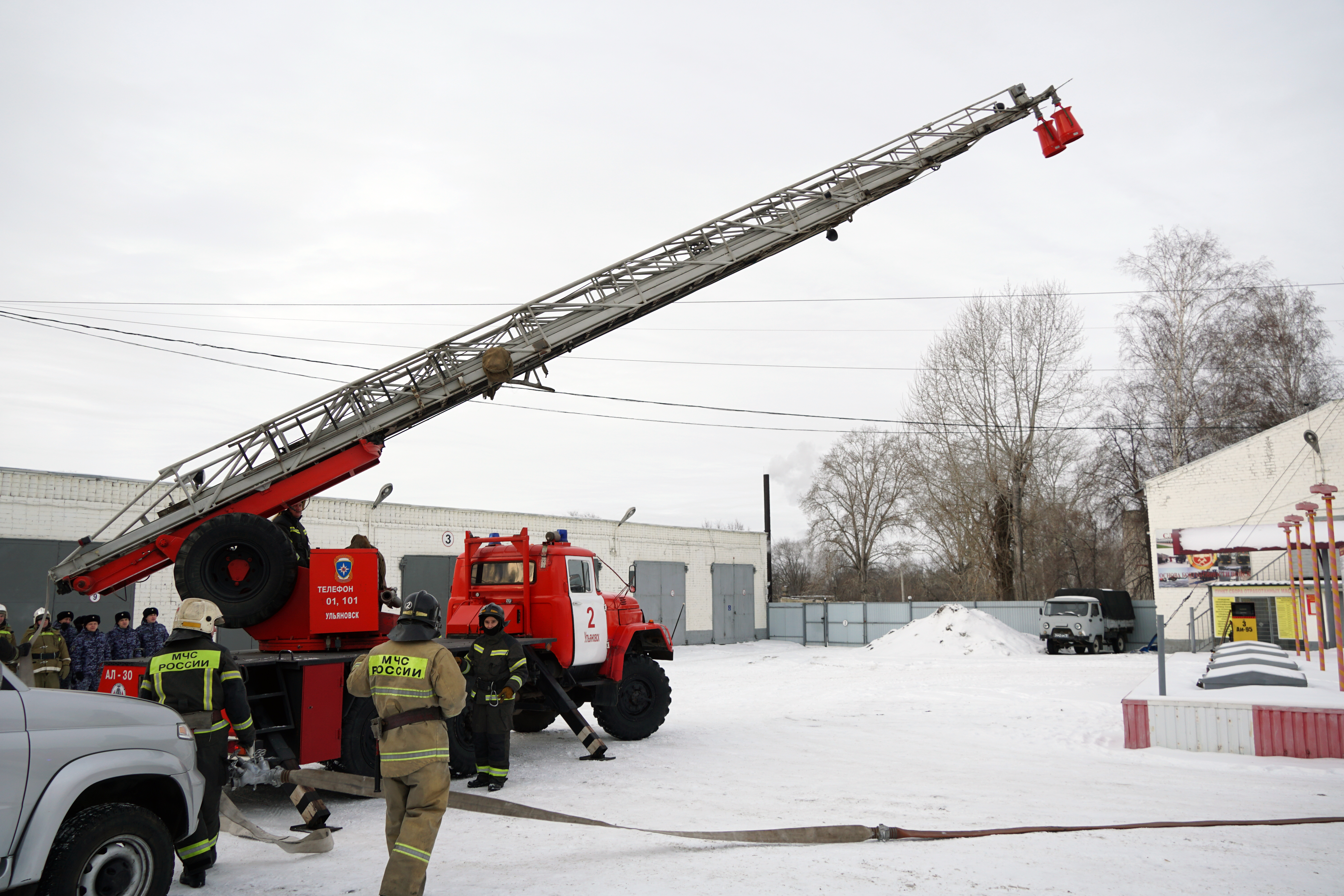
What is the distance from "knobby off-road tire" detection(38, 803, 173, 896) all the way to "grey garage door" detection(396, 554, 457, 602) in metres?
20.2

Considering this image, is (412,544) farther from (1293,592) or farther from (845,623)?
(1293,592)

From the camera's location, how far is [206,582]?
974cm

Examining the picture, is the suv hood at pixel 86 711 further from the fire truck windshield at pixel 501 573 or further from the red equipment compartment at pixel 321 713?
the fire truck windshield at pixel 501 573

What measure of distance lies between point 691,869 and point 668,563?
2787cm

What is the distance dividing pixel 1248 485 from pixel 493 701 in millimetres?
27017

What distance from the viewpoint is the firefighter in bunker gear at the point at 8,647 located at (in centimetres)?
1032

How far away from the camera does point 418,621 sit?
5.64 meters

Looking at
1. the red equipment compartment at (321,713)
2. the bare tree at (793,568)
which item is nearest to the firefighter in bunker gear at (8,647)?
the red equipment compartment at (321,713)

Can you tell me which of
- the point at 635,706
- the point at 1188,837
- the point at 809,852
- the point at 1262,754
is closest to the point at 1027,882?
the point at 809,852

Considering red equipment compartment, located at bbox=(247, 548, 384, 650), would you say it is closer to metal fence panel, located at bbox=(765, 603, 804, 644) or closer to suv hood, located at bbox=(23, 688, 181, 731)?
suv hood, located at bbox=(23, 688, 181, 731)

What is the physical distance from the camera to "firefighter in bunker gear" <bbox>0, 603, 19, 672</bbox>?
33.9ft

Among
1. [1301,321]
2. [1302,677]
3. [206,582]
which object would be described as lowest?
[1302,677]

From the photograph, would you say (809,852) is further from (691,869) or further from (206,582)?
(206,582)

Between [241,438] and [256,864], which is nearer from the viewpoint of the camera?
[256,864]
